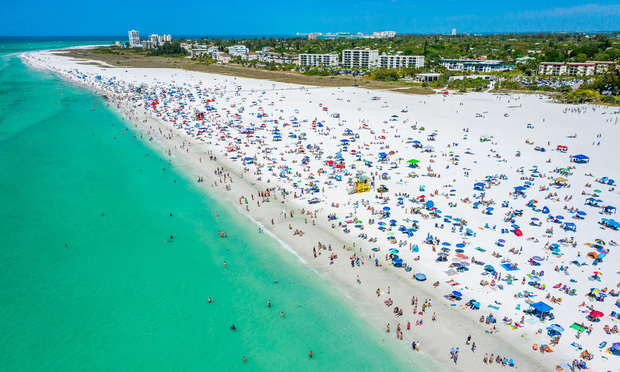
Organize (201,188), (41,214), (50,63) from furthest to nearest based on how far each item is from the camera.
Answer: (50,63)
(201,188)
(41,214)

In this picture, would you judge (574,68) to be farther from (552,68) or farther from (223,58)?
(223,58)

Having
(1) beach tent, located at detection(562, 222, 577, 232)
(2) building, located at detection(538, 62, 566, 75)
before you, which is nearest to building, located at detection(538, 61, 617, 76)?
(2) building, located at detection(538, 62, 566, 75)

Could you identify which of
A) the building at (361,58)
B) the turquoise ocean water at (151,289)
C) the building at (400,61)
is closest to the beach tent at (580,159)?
the turquoise ocean water at (151,289)

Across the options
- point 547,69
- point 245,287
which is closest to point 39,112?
point 245,287

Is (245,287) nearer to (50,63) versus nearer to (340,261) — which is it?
(340,261)

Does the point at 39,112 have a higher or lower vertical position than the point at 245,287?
higher

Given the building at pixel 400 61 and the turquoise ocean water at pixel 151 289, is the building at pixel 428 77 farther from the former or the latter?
the turquoise ocean water at pixel 151 289

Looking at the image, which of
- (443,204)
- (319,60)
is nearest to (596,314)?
(443,204)
